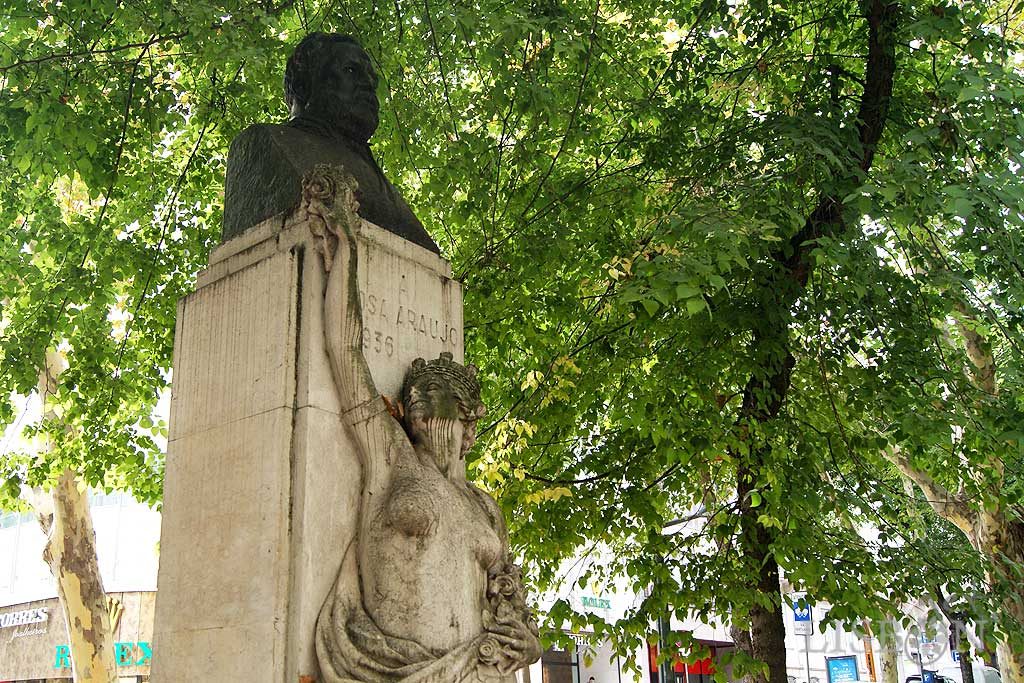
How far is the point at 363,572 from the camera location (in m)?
4.43

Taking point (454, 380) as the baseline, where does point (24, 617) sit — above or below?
below

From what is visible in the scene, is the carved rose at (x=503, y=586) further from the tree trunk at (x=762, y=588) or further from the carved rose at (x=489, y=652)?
the tree trunk at (x=762, y=588)

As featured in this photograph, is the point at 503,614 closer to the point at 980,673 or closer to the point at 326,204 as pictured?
the point at 326,204

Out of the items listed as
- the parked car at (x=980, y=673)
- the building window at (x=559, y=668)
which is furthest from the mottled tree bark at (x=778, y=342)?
the building window at (x=559, y=668)

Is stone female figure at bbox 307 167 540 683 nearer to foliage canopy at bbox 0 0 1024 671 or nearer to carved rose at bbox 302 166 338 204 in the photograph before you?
carved rose at bbox 302 166 338 204

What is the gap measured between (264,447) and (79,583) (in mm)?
10864

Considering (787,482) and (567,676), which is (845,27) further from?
(567,676)

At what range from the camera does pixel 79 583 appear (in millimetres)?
14023

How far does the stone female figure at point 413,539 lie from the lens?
4.24 m

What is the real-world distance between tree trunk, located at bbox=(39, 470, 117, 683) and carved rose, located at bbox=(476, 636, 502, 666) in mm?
11065

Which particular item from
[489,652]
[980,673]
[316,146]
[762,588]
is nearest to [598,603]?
[980,673]

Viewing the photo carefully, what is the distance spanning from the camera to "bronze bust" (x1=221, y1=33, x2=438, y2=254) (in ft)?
17.6

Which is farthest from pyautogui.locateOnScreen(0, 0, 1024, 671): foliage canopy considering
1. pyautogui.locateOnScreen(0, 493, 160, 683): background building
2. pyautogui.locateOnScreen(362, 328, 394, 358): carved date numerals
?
pyautogui.locateOnScreen(0, 493, 160, 683): background building

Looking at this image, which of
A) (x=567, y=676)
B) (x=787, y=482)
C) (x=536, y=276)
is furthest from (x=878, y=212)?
(x=567, y=676)
